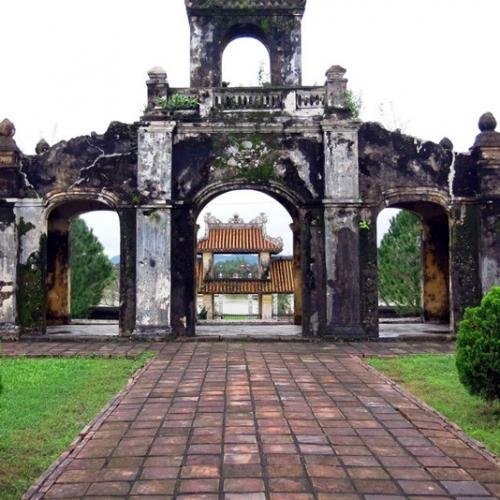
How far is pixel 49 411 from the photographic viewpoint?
20.9 feet

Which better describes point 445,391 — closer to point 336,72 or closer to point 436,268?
point 336,72

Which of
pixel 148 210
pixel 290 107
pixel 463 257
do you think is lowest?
pixel 463 257

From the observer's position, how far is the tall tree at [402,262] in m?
21.4

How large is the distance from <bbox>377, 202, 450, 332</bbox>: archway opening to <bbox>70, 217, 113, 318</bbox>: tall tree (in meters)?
10.7

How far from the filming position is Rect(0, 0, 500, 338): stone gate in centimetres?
1227

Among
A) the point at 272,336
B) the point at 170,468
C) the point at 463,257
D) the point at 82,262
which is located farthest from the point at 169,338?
the point at 82,262

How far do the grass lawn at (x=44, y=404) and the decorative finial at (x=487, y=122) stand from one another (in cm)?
841

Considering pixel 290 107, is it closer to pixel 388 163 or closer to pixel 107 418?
pixel 388 163

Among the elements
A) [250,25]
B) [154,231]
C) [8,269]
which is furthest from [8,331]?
[250,25]

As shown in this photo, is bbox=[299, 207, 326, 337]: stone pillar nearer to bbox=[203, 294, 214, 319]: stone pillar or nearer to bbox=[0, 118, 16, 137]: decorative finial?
bbox=[0, 118, 16, 137]: decorative finial

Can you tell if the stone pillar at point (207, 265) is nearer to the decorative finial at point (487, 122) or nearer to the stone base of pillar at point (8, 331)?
the stone base of pillar at point (8, 331)

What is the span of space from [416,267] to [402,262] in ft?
1.69

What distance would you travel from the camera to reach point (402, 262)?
21.6 m

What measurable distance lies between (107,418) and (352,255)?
7.27 meters
